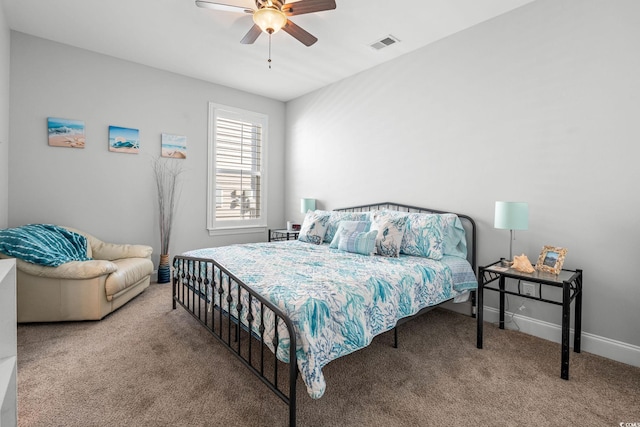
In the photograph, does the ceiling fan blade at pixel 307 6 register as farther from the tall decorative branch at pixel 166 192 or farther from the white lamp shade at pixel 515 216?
the tall decorative branch at pixel 166 192

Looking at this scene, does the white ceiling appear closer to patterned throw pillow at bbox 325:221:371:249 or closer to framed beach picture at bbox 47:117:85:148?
framed beach picture at bbox 47:117:85:148

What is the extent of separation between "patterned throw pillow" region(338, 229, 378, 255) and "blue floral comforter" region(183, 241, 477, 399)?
101 millimetres

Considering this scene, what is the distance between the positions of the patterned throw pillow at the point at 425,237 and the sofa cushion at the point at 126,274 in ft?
9.24

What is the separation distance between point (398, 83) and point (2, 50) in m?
4.10

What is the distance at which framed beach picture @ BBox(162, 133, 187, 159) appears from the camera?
436cm

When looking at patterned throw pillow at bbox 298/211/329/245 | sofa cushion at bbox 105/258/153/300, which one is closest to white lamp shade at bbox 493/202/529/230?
patterned throw pillow at bbox 298/211/329/245

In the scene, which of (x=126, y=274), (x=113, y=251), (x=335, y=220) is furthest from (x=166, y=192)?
(x=335, y=220)

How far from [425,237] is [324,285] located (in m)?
1.51

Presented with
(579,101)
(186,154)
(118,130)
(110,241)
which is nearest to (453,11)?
(579,101)

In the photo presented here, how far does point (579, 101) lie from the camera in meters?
2.51

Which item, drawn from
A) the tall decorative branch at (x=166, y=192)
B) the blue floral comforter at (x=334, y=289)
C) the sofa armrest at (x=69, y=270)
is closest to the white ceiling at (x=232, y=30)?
the tall decorative branch at (x=166, y=192)

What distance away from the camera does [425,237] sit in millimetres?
3035

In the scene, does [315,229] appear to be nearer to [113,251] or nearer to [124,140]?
[113,251]

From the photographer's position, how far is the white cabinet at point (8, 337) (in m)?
1.21
